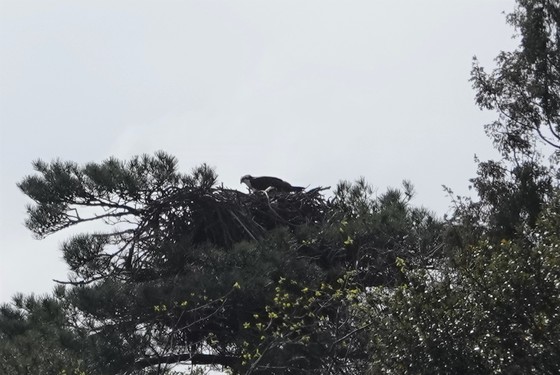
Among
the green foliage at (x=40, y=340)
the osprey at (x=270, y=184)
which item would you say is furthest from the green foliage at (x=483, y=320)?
the osprey at (x=270, y=184)

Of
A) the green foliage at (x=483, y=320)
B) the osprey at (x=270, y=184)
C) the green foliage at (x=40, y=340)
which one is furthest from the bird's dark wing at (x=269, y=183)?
the green foliage at (x=483, y=320)

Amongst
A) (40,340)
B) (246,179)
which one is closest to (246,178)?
(246,179)

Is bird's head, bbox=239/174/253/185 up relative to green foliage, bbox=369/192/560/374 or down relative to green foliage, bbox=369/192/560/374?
up

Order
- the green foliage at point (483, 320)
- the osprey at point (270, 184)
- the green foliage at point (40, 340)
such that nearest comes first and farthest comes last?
the green foliage at point (483, 320), the green foliage at point (40, 340), the osprey at point (270, 184)

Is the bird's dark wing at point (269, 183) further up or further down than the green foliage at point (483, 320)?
further up

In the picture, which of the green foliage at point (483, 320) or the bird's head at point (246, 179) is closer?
the green foliage at point (483, 320)

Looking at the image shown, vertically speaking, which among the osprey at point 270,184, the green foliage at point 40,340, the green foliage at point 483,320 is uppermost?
the osprey at point 270,184

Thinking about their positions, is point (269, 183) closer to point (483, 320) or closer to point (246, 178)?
point (246, 178)

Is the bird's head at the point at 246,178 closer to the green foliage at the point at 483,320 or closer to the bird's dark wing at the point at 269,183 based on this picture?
the bird's dark wing at the point at 269,183

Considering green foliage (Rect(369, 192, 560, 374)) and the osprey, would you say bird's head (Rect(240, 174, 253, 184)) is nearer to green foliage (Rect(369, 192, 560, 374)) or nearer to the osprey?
the osprey

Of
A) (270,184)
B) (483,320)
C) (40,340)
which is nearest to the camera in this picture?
(483,320)

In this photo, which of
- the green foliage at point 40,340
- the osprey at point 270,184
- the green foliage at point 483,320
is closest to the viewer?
the green foliage at point 483,320

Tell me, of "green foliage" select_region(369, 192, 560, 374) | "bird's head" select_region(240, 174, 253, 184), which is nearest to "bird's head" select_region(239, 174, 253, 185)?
"bird's head" select_region(240, 174, 253, 184)

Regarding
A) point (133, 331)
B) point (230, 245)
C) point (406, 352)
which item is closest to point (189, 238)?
point (230, 245)
